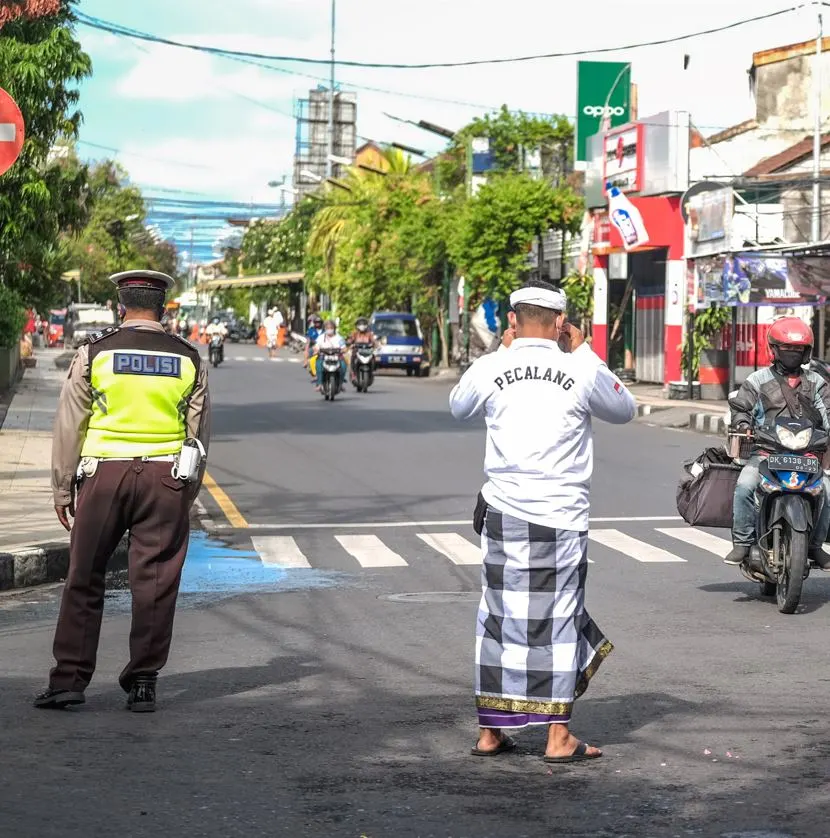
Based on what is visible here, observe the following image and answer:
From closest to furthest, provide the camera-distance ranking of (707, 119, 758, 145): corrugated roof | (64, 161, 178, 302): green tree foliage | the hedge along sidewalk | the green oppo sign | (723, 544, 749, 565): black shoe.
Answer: (723, 544, 749, 565): black shoe < the hedge along sidewalk < (707, 119, 758, 145): corrugated roof < the green oppo sign < (64, 161, 178, 302): green tree foliage

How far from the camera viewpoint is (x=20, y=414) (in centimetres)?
2730

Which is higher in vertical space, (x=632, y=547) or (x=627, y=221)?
(x=627, y=221)

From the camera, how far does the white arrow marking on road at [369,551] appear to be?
12.6 metres

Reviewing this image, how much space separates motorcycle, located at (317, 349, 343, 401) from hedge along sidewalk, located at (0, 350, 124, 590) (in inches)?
339

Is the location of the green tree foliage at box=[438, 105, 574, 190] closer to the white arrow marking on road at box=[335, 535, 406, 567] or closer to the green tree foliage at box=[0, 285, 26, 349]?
the green tree foliage at box=[0, 285, 26, 349]

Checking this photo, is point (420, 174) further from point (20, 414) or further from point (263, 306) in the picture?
point (263, 306)

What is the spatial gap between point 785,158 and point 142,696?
36.2 m

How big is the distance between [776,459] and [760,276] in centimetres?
2059

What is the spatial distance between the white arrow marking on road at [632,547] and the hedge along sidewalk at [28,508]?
3.79 meters

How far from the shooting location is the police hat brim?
754 centimetres

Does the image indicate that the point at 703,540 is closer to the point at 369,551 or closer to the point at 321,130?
the point at 369,551

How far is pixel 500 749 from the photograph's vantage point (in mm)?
6559

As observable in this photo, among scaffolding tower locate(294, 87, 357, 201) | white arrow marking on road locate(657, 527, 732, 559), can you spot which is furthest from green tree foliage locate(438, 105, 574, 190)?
scaffolding tower locate(294, 87, 357, 201)

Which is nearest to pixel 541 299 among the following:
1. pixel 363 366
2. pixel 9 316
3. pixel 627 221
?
pixel 9 316
